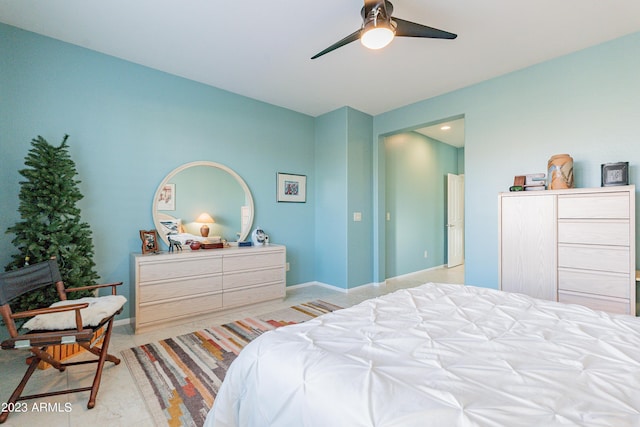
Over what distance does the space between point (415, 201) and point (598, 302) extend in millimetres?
3352

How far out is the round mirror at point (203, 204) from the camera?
332 cm

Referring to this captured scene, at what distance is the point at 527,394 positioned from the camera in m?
0.84

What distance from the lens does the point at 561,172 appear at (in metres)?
2.70

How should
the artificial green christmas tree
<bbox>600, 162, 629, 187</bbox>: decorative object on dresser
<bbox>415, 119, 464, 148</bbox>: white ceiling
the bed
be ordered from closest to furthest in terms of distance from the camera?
the bed < the artificial green christmas tree < <bbox>600, 162, 629, 187</bbox>: decorative object on dresser < <bbox>415, 119, 464, 148</bbox>: white ceiling

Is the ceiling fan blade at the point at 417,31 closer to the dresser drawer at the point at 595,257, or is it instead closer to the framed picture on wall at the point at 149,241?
the dresser drawer at the point at 595,257

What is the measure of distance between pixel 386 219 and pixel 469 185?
1516mm

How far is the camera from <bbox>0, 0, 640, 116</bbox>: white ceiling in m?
2.25

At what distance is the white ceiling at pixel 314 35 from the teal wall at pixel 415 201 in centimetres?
181

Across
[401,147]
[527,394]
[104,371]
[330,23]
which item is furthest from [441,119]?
[104,371]

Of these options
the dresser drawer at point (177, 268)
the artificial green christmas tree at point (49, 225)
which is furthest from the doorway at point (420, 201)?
the artificial green christmas tree at point (49, 225)

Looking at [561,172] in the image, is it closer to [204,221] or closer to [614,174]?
[614,174]

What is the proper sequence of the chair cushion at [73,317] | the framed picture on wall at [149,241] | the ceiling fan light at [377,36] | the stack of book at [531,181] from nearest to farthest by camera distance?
1. the chair cushion at [73,317]
2. the ceiling fan light at [377,36]
3. the stack of book at [531,181]
4. the framed picture on wall at [149,241]

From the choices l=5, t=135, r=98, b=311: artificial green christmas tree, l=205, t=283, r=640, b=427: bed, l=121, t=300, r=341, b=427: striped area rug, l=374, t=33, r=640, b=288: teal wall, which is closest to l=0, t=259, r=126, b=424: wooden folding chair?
l=5, t=135, r=98, b=311: artificial green christmas tree
